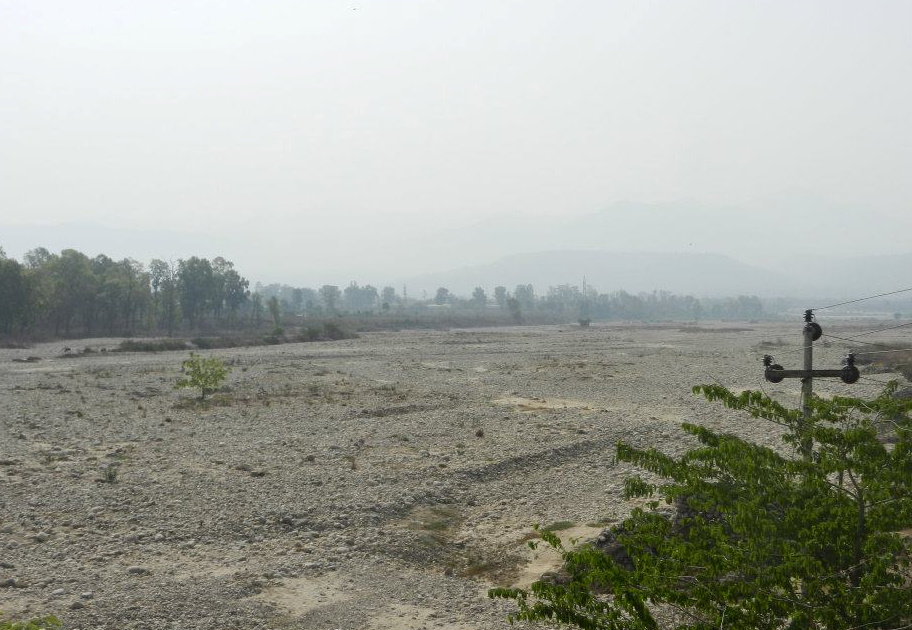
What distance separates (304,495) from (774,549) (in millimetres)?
11303

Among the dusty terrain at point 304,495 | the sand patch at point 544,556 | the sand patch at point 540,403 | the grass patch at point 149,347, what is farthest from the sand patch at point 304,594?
the grass patch at point 149,347

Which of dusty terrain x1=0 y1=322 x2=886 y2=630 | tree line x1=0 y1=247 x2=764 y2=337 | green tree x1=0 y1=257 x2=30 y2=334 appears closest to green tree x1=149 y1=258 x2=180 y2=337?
tree line x1=0 y1=247 x2=764 y2=337

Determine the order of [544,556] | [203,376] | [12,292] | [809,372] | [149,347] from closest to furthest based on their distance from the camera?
[809,372] < [544,556] < [203,376] < [149,347] < [12,292]

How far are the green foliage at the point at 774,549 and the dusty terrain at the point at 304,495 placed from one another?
442 cm

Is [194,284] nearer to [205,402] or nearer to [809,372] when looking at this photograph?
[205,402]

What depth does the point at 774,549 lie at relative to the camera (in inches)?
248

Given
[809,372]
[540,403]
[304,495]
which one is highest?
[809,372]

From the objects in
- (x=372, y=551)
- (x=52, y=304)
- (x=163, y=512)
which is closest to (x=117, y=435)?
(x=163, y=512)

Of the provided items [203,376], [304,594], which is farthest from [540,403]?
[304,594]

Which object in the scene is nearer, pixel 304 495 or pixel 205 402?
pixel 304 495

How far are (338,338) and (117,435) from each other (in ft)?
208

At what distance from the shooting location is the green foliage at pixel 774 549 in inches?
221

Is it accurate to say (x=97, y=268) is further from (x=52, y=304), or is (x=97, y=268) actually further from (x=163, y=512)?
(x=163, y=512)

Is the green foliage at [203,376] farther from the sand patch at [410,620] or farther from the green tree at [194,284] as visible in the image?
the green tree at [194,284]
